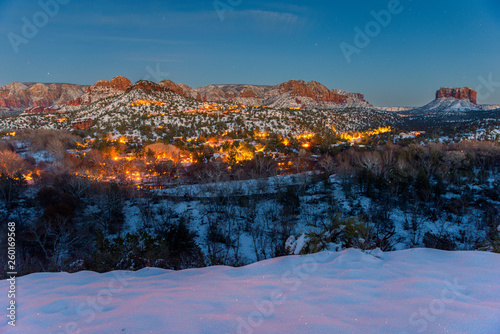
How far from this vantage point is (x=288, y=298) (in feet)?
15.1

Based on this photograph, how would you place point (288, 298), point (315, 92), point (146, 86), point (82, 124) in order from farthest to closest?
point (315, 92) < point (146, 86) < point (82, 124) < point (288, 298)

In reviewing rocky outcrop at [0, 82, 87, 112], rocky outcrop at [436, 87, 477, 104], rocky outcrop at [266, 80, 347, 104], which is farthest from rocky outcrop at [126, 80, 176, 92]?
rocky outcrop at [436, 87, 477, 104]

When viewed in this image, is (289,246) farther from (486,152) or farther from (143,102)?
(143,102)

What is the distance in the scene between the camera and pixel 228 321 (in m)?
3.91

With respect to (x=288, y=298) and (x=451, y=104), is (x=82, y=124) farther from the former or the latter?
(x=451, y=104)

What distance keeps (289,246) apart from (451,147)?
5140 cm

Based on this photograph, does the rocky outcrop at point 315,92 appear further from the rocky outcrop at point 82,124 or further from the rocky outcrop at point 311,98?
the rocky outcrop at point 82,124

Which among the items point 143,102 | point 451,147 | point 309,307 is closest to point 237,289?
Result: point 309,307

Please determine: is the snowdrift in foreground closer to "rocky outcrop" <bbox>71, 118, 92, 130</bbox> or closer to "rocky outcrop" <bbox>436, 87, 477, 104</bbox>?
"rocky outcrop" <bbox>71, 118, 92, 130</bbox>
